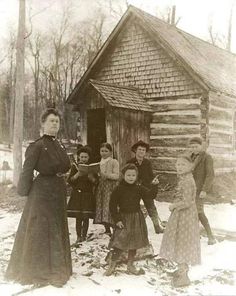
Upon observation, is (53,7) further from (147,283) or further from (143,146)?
(147,283)

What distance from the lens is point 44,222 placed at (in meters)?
3.67

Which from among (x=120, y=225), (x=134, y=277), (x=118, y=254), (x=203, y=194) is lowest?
(x=134, y=277)

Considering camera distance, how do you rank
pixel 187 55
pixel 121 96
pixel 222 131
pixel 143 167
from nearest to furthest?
pixel 143 167 < pixel 121 96 < pixel 187 55 < pixel 222 131

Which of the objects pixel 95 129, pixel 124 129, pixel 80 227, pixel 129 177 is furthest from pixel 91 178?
pixel 95 129

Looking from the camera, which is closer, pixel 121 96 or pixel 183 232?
pixel 183 232

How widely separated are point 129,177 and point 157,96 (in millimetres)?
6330

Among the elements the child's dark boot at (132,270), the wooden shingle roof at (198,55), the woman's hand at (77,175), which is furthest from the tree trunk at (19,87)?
the child's dark boot at (132,270)

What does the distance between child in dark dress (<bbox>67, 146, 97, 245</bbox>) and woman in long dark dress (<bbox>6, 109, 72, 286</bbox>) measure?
1.36m

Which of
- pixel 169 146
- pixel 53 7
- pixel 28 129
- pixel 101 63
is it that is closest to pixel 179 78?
pixel 169 146

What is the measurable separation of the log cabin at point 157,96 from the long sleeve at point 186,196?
5055mm

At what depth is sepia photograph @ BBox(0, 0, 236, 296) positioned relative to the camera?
12.1 feet

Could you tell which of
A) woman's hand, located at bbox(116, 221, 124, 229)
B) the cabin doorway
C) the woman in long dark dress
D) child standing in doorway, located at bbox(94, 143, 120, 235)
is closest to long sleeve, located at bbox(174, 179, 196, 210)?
woman's hand, located at bbox(116, 221, 124, 229)

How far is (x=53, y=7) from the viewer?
26.2 feet

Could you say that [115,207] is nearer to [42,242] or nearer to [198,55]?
[42,242]
